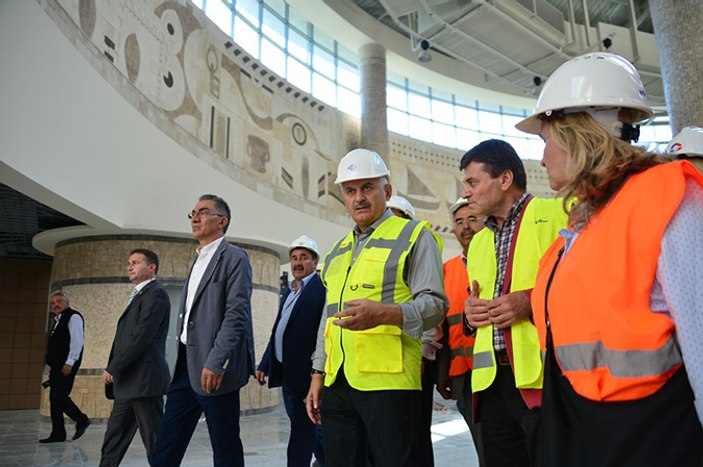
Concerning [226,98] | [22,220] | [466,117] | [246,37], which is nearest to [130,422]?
[22,220]

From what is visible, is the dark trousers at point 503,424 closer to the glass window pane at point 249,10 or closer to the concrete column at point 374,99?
the glass window pane at point 249,10

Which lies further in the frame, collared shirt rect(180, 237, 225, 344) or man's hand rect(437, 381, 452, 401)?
collared shirt rect(180, 237, 225, 344)

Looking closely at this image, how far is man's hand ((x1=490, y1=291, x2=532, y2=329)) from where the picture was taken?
2.04 meters

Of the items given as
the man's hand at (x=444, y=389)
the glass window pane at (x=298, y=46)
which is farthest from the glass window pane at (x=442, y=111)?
the man's hand at (x=444, y=389)

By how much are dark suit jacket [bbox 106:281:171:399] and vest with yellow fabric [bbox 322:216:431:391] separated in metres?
2.03

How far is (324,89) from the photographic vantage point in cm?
1577

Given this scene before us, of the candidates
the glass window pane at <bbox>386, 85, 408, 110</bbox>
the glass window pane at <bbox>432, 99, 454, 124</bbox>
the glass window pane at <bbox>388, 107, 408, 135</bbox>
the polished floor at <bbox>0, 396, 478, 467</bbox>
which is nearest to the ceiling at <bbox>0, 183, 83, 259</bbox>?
the polished floor at <bbox>0, 396, 478, 467</bbox>

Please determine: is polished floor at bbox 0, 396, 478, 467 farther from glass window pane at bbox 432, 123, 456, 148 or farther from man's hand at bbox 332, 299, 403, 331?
glass window pane at bbox 432, 123, 456, 148

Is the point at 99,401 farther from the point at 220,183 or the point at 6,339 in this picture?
the point at 6,339

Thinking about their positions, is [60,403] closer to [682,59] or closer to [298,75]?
[682,59]

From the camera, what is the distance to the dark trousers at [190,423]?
3158 mm

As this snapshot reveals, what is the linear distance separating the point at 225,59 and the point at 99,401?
23.0ft

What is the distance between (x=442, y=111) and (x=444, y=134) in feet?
3.03

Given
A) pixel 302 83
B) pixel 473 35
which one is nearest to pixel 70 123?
pixel 302 83
